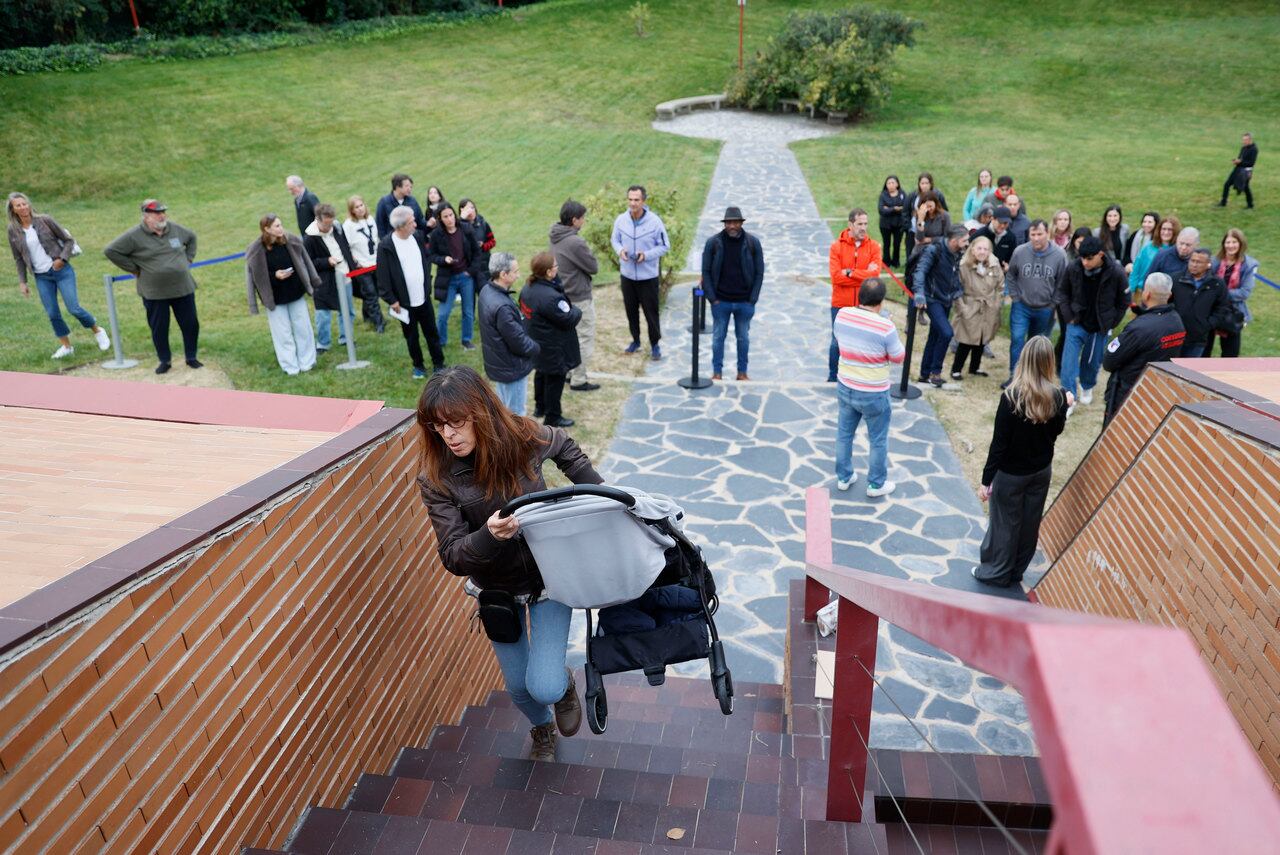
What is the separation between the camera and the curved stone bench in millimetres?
31172

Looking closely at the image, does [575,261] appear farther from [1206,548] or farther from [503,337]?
[1206,548]

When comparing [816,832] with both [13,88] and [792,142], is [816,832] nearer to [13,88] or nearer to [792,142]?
[792,142]

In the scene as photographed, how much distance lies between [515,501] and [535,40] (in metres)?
40.2

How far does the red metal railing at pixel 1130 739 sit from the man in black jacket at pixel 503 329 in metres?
6.81

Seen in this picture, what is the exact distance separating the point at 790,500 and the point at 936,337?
3.37 m

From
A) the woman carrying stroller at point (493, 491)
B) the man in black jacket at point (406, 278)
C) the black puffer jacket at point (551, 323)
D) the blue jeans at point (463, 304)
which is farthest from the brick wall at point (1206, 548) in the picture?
the blue jeans at point (463, 304)

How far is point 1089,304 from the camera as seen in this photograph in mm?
8883

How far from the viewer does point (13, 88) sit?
85.8 ft

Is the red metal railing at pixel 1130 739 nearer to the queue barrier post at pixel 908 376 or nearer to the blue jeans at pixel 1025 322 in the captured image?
the queue barrier post at pixel 908 376

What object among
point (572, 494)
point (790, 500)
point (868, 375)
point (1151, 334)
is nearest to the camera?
point (572, 494)

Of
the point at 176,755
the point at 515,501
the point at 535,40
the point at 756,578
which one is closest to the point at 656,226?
the point at 756,578

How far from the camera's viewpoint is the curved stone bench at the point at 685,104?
3117 centimetres

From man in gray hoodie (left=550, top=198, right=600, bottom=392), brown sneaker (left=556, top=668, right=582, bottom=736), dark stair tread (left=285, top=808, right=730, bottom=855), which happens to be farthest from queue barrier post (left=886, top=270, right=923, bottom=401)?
dark stair tread (left=285, top=808, right=730, bottom=855)

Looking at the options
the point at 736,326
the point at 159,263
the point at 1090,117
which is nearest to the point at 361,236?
Answer: the point at 159,263
